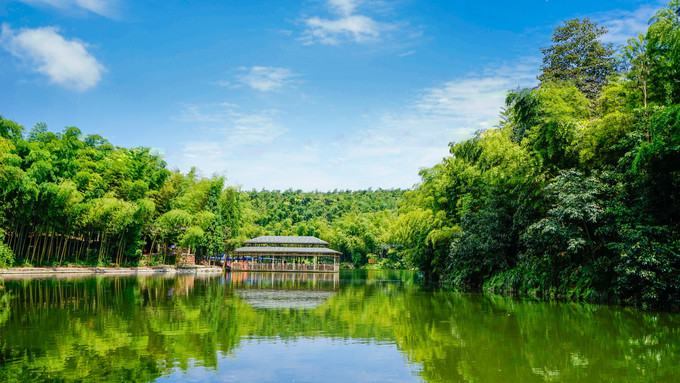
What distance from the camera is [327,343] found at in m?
8.86

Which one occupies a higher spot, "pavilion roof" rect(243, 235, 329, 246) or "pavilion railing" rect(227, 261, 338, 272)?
"pavilion roof" rect(243, 235, 329, 246)

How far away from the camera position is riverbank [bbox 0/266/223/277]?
25358 millimetres

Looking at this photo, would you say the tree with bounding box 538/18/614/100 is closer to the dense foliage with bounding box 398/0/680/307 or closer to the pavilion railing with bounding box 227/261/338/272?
the dense foliage with bounding box 398/0/680/307

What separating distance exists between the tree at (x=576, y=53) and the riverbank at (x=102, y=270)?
1214 inches

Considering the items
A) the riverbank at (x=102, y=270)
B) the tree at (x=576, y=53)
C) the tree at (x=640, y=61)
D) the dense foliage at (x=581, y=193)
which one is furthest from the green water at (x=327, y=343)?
the tree at (x=576, y=53)

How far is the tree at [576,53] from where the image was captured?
1264 inches

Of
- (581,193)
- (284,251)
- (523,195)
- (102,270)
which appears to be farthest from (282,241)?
(581,193)

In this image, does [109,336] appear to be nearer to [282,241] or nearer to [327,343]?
[327,343]

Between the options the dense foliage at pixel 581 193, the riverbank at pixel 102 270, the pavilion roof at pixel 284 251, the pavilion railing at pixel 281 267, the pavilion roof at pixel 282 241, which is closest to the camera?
the dense foliage at pixel 581 193

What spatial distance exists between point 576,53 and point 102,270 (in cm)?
3817

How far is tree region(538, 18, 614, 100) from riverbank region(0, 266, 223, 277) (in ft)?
101

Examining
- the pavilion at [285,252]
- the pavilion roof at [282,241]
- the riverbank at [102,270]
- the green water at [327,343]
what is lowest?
the green water at [327,343]

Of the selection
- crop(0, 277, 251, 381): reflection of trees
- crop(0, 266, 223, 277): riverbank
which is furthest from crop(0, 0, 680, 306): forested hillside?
crop(0, 277, 251, 381): reflection of trees

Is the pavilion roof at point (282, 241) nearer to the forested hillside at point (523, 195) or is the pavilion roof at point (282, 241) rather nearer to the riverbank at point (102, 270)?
the forested hillside at point (523, 195)
